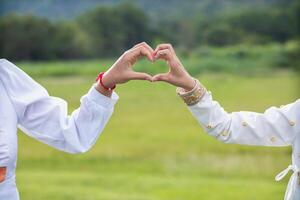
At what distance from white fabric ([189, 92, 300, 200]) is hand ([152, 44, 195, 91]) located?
0.06 meters

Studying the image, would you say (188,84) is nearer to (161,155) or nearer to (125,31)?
(125,31)

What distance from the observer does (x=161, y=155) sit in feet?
24.7

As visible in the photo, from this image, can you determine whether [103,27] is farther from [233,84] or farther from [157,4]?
[233,84]

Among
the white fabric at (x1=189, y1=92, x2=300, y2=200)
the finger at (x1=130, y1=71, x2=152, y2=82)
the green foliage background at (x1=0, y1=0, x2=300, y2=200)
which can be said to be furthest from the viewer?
the green foliage background at (x1=0, y1=0, x2=300, y2=200)

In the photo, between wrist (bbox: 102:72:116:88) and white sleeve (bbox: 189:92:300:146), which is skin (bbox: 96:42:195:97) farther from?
white sleeve (bbox: 189:92:300:146)

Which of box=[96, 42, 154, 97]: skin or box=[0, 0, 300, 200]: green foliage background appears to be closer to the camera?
box=[96, 42, 154, 97]: skin

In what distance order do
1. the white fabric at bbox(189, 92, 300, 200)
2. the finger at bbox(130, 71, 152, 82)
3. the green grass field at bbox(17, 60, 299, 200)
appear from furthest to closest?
the green grass field at bbox(17, 60, 299, 200) < the white fabric at bbox(189, 92, 300, 200) < the finger at bbox(130, 71, 152, 82)

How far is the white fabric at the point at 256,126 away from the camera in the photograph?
169cm

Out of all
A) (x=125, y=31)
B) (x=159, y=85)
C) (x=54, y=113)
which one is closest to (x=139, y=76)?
(x=54, y=113)

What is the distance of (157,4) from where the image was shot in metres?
6.36

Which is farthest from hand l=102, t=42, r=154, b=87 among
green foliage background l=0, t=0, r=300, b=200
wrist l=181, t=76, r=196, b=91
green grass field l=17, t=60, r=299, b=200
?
green grass field l=17, t=60, r=299, b=200

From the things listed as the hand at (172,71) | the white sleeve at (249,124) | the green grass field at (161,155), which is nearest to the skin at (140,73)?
the hand at (172,71)

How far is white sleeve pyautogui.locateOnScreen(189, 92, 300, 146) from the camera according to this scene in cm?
169

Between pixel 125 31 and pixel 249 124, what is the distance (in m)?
3.84
